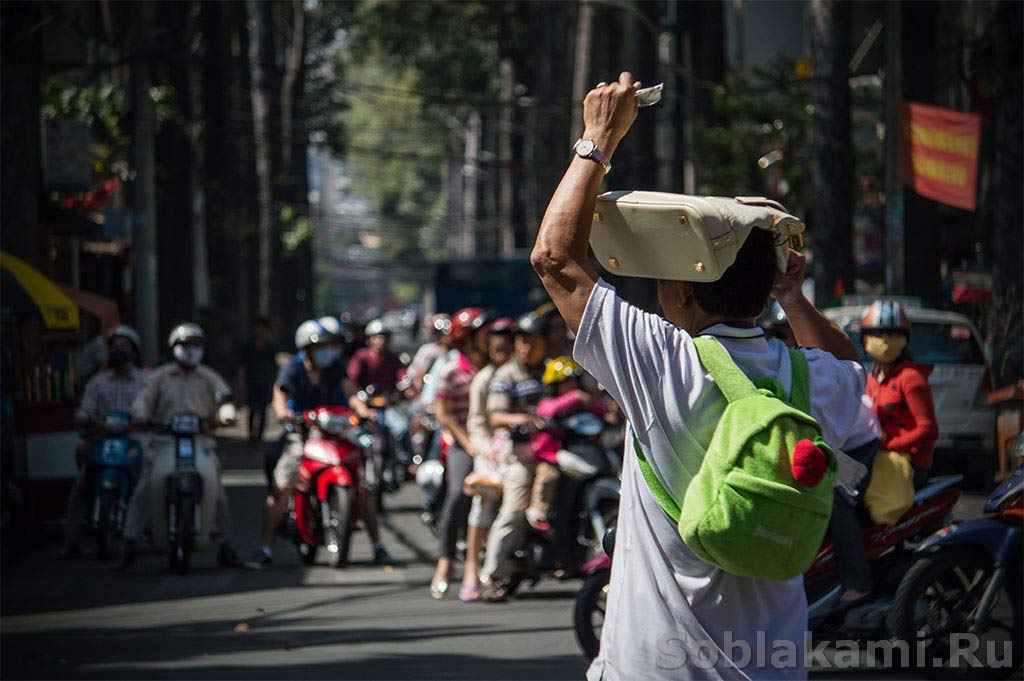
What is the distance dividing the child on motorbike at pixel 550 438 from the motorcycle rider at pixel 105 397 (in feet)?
12.7

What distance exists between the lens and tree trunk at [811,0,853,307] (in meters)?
17.5

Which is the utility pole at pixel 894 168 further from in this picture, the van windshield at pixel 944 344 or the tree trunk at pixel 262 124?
the tree trunk at pixel 262 124

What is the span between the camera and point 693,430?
3297mm

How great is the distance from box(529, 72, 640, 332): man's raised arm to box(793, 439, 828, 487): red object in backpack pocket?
527 millimetres

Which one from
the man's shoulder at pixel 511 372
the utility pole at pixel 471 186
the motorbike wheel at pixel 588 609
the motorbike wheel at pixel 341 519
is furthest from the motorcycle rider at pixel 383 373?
the utility pole at pixel 471 186

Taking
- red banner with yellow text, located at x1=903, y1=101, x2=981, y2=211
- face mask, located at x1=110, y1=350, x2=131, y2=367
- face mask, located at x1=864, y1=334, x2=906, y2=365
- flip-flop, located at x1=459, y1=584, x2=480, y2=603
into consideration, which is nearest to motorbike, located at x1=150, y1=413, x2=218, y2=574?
face mask, located at x1=110, y1=350, x2=131, y2=367

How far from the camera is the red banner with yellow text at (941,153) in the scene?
56.3 ft

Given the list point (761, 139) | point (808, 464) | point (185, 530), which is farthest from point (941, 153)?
point (808, 464)

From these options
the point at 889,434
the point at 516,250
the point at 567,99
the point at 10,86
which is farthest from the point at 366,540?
the point at 516,250

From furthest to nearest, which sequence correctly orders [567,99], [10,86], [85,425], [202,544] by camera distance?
[567,99]
[10,86]
[85,425]
[202,544]

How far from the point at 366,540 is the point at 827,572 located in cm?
703

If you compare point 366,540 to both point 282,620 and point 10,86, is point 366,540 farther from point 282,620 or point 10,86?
point 10,86

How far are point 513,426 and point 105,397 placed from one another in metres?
4.03

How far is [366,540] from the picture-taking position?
1370 cm
